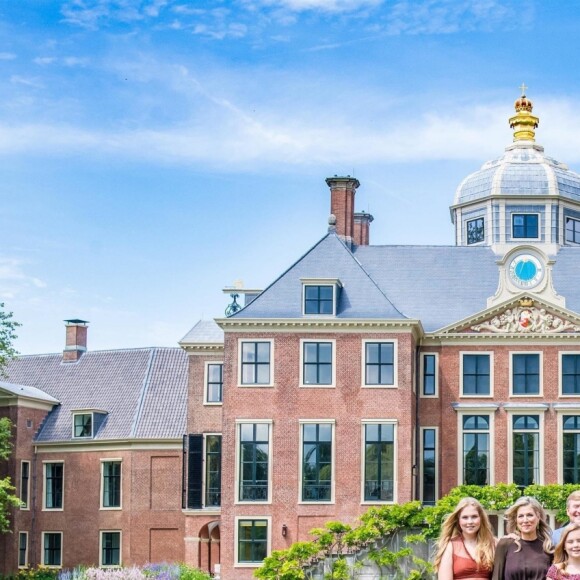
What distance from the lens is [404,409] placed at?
4041 centimetres

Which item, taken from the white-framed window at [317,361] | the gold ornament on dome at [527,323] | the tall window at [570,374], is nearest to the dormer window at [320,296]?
the white-framed window at [317,361]

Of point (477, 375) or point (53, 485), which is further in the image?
point (53, 485)

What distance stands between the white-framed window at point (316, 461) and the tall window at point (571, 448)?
7.47 meters

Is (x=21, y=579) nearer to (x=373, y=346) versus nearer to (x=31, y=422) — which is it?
(x=31, y=422)

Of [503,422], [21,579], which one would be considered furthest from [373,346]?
[21,579]

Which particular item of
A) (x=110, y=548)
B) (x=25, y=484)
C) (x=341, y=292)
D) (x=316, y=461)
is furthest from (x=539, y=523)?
(x=25, y=484)

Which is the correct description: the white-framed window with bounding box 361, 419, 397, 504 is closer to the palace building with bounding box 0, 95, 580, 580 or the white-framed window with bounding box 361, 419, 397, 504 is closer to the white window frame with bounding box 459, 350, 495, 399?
the palace building with bounding box 0, 95, 580, 580

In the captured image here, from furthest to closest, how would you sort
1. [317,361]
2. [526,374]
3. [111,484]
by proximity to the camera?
[111,484] < [526,374] < [317,361]

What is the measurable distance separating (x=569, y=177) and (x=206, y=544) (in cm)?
1906

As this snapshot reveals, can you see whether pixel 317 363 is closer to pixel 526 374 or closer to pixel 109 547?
pixel 526 374

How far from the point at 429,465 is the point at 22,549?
16651 millimetres

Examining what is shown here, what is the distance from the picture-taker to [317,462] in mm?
40500

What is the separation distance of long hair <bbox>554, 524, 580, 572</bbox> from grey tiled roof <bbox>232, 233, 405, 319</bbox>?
30063mm

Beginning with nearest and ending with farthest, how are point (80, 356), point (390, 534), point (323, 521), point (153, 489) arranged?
point (390, 534), point (323, 521), point (153, 489), point (80, 356)
